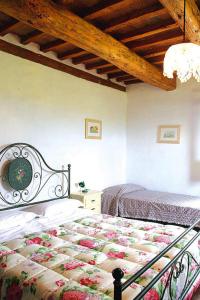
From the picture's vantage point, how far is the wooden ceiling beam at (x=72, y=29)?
196 cm

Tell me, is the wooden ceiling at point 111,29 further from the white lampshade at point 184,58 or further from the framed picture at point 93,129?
the framed picture at point 93,129

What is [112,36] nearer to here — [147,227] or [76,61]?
[76,61]

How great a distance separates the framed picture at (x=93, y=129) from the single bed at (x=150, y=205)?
977 mm

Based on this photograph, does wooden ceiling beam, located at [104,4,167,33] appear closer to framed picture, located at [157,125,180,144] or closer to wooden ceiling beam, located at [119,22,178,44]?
wooden ceiling beam, located at [119,22,178,44]

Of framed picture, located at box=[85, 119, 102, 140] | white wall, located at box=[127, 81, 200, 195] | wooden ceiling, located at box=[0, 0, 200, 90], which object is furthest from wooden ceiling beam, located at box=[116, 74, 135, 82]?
framed picture, located at box=[85, 119, 102, 140]

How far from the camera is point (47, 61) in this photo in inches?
137

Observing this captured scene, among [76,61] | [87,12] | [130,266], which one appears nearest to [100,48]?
[87,12]

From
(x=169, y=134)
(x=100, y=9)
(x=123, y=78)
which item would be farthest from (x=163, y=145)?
(x=100, y=9)

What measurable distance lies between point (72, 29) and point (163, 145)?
9.81 ft

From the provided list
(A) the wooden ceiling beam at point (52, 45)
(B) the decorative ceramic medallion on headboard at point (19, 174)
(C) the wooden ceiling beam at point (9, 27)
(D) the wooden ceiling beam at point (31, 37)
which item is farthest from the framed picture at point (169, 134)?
(C) the wooden ceiling beam at point (9, 27)

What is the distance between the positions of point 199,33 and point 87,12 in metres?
1.11

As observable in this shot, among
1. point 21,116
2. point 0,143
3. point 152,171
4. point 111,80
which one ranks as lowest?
point 152,171

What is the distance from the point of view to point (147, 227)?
2477mm

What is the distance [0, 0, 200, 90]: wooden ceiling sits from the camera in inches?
93.1
